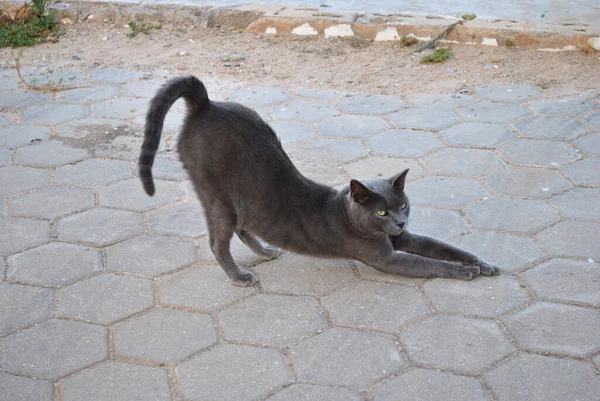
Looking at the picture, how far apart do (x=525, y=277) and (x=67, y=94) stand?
3.80 meters

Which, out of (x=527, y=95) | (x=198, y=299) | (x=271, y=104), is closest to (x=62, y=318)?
(x=198, y=299)

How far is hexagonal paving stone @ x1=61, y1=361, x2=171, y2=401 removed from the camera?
2.59 meters

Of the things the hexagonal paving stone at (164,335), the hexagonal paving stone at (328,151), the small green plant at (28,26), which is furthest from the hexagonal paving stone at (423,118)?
the small green plant at (28,26)

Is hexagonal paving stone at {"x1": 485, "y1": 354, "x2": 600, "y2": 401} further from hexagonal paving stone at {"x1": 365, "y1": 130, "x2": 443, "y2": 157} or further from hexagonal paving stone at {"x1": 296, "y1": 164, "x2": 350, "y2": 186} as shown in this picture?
hexagonal paving stone at {"x1": 365, "y1": 130, "x2": 443, "y2": 157}

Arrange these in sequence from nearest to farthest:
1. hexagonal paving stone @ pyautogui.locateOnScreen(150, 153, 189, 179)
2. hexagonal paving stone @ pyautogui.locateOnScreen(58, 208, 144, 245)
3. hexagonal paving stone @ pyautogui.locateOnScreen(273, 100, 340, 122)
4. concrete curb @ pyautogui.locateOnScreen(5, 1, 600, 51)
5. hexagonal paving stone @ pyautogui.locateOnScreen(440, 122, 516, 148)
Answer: hexagonal paving stone @ pyautogui.locateOnScreen(58, 208, 144, 245), hexagonal paving stone @ pyautogui.locateOnScreen(150, 153, 189, 179), hexagonal paving stone @ pyautogui.locateOnScreen(440, 122, 516, 148), hexagonal paving stone @ pyautogui.locateOnScreen(273, 100, 340, 122), concrete curb @ pyautogui.locateOnScreen(5, 1, 600, 51)

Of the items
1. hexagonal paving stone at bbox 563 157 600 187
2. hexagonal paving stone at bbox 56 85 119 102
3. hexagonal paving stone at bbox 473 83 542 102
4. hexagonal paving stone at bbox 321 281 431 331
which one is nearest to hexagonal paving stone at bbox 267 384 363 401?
hexagonal paving stone at bbox 321 281 431 331

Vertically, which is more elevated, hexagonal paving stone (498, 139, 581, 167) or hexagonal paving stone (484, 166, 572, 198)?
hexagonal paving stone (498, 139, 581, 167)

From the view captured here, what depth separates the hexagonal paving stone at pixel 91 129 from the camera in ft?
15.6

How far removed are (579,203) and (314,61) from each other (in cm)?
282

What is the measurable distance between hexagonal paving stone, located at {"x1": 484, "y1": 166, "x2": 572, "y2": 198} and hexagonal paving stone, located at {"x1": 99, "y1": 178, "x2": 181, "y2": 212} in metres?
1.85

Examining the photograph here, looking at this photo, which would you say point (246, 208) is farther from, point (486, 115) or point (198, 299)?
point (486, 115)

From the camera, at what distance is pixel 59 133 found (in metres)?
4.80

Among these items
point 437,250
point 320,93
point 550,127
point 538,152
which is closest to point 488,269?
point 437,250

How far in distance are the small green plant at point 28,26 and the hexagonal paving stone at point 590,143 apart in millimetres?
4886
